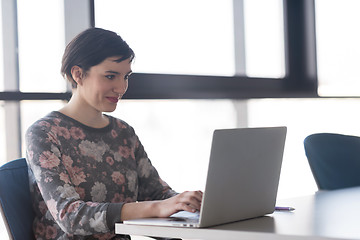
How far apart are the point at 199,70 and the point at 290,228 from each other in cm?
218

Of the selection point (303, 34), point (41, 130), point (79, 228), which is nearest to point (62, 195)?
point (79, 228)

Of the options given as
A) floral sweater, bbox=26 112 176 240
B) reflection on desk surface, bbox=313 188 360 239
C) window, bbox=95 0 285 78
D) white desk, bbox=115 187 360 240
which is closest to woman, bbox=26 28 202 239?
floral sweater, bbox=26 112 176 240

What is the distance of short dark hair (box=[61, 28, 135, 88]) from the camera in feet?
6.38

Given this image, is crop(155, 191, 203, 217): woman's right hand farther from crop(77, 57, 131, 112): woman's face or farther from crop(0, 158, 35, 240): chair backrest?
crop(77, 57, 131, 112): woman's face

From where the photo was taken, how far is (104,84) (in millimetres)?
1968

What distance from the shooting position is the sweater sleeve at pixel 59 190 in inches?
64.3

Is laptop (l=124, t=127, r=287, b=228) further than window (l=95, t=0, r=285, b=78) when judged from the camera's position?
No

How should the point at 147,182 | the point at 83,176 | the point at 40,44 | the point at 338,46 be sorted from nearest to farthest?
the point at 83,176 → the point at 147,182 → the point at 40,44 → the point at 338,46

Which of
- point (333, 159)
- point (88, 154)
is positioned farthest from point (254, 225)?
point (333, 159)

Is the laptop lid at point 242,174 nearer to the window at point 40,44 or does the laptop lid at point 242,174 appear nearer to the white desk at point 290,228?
the white desk at point 290,228

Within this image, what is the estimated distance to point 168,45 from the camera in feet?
10.8

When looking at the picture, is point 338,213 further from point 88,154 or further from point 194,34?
point 194,34

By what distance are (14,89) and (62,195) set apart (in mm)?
956

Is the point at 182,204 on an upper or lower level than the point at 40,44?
lower
